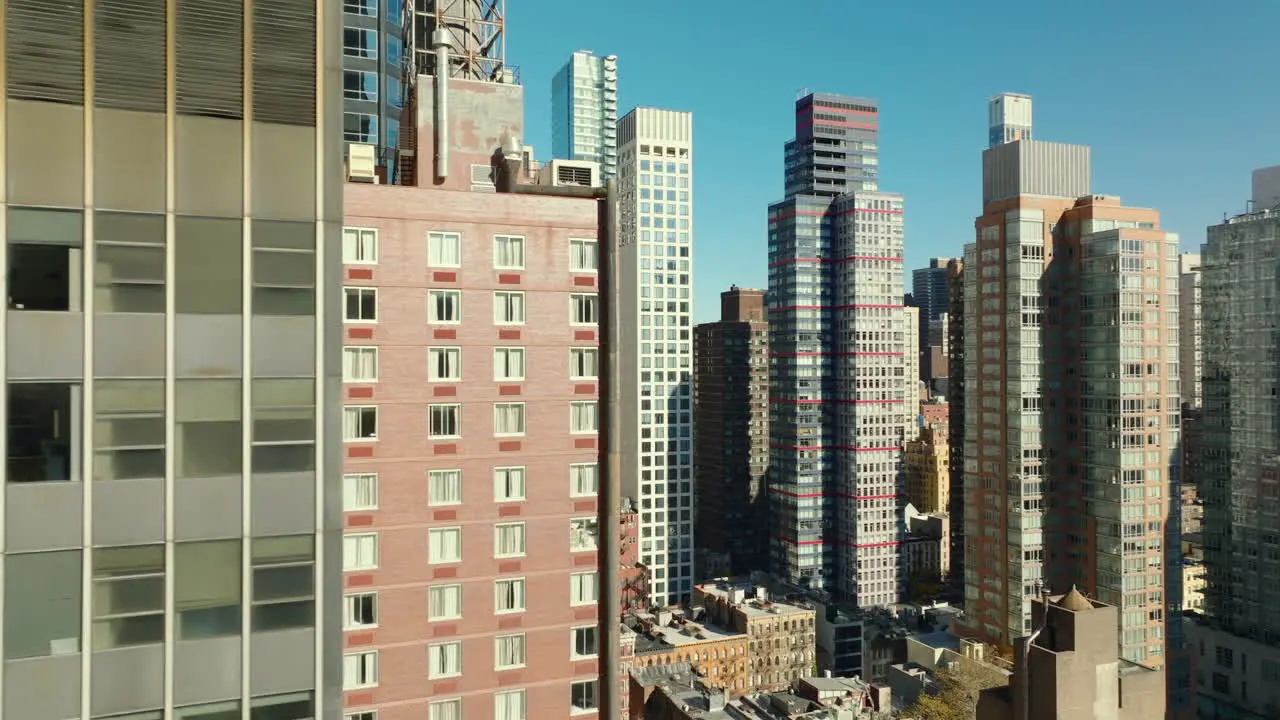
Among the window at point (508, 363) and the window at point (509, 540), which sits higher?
the window at point (508, 363)

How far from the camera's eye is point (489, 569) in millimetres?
36125

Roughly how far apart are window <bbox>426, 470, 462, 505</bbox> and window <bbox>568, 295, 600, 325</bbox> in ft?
25.9

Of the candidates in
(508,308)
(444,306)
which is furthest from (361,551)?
(508,308)

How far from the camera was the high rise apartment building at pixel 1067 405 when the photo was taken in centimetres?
11825

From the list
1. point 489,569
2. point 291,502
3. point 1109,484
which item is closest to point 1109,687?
point 489,569

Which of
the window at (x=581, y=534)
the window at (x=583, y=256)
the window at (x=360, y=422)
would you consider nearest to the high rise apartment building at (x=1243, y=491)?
the window at (x=581, y=534)

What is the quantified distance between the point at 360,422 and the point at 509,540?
7.50 metres

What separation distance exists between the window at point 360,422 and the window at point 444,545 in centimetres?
449

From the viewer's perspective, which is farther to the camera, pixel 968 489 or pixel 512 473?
pixel 968 489

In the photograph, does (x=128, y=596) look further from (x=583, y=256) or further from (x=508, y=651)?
(x=583, y=256)

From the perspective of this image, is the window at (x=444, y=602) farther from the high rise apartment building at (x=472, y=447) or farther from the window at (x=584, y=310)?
the window at (x=584, y=310)

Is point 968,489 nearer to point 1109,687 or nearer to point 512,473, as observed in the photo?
point 1109,687

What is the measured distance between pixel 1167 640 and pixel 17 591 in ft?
444

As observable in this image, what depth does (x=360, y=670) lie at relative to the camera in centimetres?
3416
